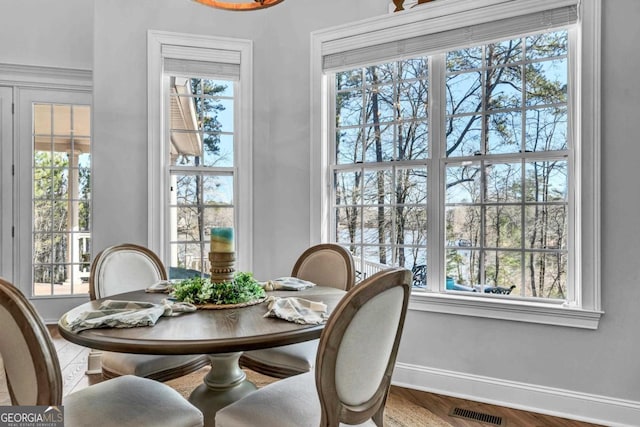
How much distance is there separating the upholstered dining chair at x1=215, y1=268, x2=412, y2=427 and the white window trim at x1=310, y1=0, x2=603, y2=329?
1.34 m

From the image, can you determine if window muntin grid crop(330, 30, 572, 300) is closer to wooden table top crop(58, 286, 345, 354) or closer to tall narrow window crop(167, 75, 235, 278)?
tall narrow window crop(167, 75, 235, 278)

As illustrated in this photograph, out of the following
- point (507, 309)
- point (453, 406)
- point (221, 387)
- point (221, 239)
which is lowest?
point (453, 406)

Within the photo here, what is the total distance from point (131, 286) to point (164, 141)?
4.15 feet

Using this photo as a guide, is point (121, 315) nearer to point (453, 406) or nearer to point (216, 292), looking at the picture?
point (216, 292)

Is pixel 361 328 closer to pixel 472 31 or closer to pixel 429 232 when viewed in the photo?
pixel 429 232

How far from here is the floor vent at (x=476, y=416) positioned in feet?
7.30

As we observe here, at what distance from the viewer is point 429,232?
9.00ft

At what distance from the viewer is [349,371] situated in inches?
48.1

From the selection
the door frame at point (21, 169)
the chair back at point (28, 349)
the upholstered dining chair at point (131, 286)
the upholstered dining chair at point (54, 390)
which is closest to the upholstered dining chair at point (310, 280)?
the upholstered dining chair at point (131, 286)

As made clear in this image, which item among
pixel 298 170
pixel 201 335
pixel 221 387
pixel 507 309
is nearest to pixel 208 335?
→ pixel 201 335

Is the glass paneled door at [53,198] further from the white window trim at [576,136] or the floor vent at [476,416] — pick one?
the floor vent at [476,416]

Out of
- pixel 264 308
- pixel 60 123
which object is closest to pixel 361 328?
pixel 264 308

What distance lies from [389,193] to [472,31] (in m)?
1.19

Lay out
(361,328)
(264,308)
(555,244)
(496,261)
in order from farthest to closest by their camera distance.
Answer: (496,261)
(555,244)
(264,308)
(361,328)
